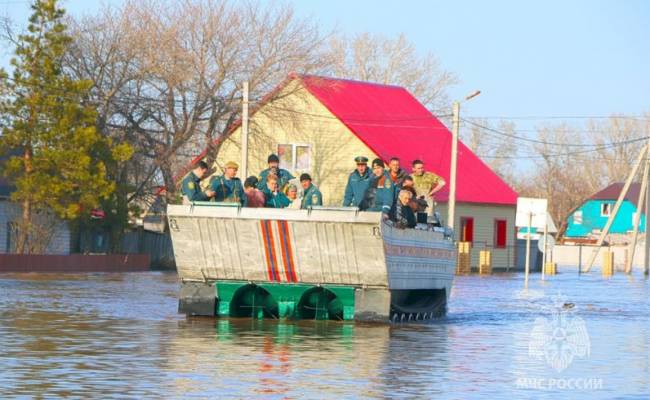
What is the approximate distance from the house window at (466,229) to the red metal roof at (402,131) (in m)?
0.96

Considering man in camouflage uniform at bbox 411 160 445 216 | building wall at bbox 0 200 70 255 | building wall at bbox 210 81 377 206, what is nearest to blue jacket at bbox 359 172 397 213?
man in camouflage uniform at bbox 411 160 445 216

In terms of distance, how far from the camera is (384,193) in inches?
864

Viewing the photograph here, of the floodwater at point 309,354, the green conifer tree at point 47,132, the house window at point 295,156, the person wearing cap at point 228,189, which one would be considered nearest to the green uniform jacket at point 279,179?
the person wearing cap at point 228,189

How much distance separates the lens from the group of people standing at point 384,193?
71.8ft

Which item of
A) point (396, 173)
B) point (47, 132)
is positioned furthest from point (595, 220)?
point (396, 173)

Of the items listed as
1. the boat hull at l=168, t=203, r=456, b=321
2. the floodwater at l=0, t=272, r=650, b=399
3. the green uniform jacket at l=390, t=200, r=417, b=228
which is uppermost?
the green uniform jacket at l=390, t=200, r=417, b=228

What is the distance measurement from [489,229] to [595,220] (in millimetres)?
67084

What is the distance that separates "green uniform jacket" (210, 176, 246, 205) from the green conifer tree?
23.6m

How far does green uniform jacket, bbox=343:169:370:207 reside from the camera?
878 inches

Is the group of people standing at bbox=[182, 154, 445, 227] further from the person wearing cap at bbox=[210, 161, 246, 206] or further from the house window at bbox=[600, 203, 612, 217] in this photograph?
the house window at bbox=[600, 203, 612, 217]

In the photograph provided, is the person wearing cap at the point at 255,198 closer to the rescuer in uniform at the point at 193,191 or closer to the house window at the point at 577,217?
the rescuer in uniform at the point at 193,191

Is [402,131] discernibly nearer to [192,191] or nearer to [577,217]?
[192,191]

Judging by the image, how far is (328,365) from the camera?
49.2ft

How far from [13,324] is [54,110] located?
26.6 metres
